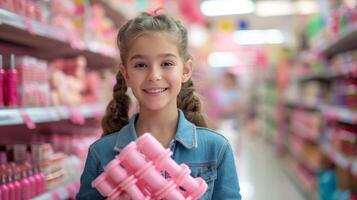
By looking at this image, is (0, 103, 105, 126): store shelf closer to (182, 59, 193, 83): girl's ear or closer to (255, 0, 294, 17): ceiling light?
(182, 59, 193, 83): girl's ear

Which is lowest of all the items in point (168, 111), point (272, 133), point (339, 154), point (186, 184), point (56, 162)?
point (272, 133)

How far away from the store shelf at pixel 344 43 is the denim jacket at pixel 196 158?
2234mm

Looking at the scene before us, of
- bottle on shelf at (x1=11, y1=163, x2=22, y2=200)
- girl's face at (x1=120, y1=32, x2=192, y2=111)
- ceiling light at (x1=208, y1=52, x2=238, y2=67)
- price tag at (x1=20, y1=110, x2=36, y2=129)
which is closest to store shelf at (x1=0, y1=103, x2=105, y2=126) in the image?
price tag at (x1=20, y1=110, x2=36, y2=129)

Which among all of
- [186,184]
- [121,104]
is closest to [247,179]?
[121,104]

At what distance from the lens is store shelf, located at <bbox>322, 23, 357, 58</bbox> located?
355 cm

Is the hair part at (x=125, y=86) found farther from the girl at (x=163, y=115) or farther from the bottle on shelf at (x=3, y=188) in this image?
the bottle on shelf at (x=3, y=188)

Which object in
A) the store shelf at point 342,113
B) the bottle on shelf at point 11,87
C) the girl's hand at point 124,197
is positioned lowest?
the store shelf at point 342,113

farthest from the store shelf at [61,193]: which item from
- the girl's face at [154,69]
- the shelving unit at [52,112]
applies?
the girl's face at [154,69]

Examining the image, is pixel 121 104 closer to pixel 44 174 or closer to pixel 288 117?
pixel 44 174

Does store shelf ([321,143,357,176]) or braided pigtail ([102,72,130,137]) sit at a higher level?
braided pigtail ([102,72,130,137])

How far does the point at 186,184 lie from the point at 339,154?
9.75 ft

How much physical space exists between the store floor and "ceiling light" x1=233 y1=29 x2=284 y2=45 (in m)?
6.34

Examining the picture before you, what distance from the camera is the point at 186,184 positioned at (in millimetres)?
1288

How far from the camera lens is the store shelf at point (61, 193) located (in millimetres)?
2230
